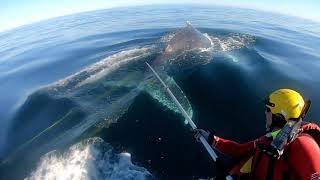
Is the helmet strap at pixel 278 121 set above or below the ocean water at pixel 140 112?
above

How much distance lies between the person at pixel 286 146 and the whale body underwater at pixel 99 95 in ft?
19.8

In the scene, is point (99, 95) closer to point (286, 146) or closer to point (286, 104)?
point (286, 104)

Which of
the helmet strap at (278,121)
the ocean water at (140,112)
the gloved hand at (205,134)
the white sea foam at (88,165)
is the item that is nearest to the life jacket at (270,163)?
the helmet strap at (278,121)

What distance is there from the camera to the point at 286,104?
6129 millimetres

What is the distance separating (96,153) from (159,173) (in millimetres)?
1937

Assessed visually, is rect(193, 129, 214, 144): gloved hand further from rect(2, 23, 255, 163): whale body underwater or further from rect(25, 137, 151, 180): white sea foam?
rect(2, 23, 255, 163): whale body underwater

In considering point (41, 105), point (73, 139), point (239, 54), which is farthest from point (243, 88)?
point (41, 105)

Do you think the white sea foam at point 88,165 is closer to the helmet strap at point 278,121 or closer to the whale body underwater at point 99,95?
the whale body underwater at point 99,95

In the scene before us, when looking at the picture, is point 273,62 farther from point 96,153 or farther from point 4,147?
point 4,147

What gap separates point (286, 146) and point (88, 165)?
19.6 feet

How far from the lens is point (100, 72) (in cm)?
1712

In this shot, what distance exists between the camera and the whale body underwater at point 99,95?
12297 mm

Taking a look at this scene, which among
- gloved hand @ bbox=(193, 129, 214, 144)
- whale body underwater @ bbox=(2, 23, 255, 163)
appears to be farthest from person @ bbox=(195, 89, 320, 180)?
whale body underwater @ bbox=(2, 23, 255, 163)

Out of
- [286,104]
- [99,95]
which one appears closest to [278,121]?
[286,104]
